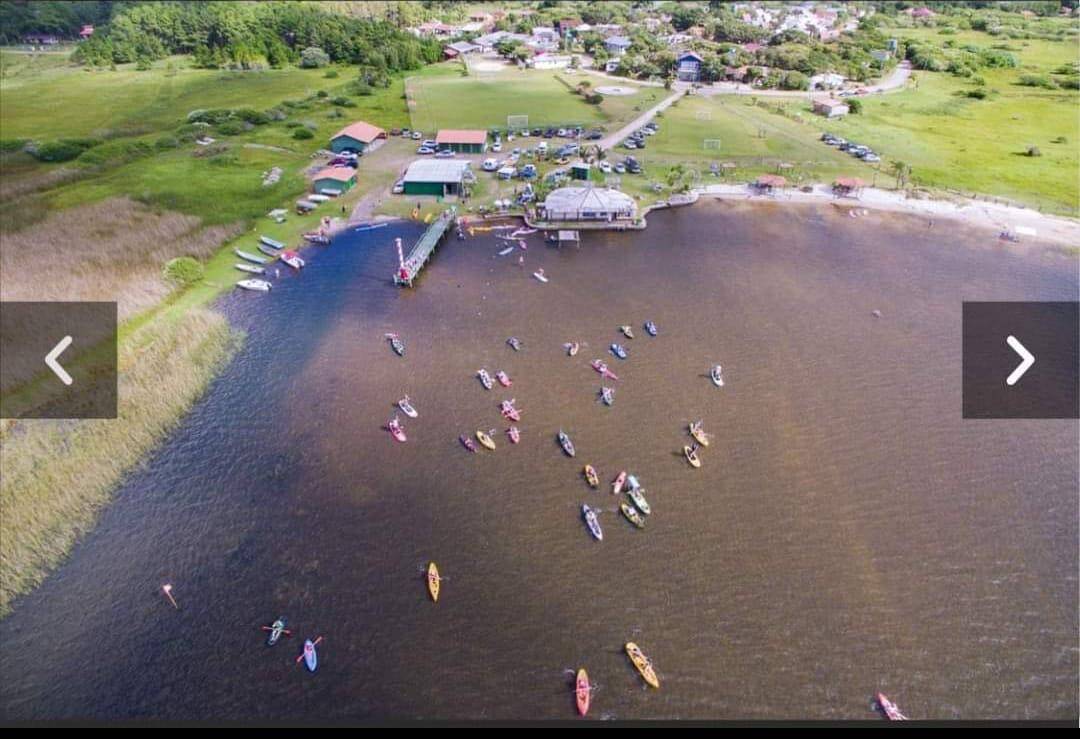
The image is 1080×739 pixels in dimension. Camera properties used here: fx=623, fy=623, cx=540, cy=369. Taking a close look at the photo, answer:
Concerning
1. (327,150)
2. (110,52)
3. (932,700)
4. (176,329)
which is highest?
(110,52)

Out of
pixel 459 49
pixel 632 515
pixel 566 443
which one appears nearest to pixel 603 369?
pixel 566 443

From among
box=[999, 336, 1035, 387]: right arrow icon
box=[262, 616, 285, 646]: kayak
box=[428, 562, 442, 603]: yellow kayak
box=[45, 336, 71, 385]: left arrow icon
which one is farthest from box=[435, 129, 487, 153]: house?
box=[262, 616, 285, 646]: kayak

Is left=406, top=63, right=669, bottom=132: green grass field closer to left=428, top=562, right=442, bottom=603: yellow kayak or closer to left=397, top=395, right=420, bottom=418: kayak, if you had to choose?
left=397, top=395, right=420, bottom=418: kayak

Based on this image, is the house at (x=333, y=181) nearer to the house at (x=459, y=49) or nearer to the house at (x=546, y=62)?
the house at (x=546, y=62)

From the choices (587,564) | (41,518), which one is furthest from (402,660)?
(41,518)

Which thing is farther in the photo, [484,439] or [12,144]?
[12,144]

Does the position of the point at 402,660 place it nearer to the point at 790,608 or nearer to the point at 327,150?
the point at 790,608

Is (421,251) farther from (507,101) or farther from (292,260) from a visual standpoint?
(507,101)

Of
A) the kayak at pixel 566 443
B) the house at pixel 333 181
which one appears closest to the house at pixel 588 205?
the house at pixel 333 181

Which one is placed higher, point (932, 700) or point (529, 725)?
point (529, 725)
